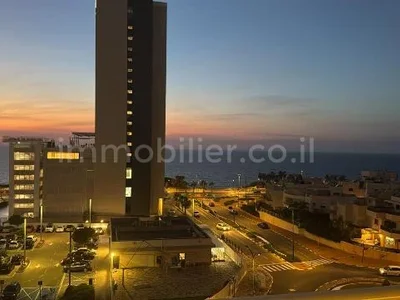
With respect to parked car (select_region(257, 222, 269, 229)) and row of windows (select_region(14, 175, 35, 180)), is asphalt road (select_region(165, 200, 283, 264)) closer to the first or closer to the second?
parked car (select_region(257, 222, 269, 229))

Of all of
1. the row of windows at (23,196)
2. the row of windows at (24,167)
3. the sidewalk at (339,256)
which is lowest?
the sidewalk at (339,256)

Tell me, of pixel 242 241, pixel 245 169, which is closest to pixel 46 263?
pixel 242 241

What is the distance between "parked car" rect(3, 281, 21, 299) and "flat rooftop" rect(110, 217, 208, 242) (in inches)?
133

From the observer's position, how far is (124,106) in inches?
1004

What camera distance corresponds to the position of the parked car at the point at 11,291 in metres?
11.2

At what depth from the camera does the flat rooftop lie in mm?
14781

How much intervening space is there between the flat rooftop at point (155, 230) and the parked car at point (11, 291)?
133 inches

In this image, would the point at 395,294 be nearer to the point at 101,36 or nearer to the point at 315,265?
the point at 315,265

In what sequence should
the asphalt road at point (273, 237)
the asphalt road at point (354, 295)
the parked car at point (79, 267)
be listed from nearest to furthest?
the asphalt road at point (354, 295) → the parked car at point (79, 267) → the asphalt road at point (273, 237)

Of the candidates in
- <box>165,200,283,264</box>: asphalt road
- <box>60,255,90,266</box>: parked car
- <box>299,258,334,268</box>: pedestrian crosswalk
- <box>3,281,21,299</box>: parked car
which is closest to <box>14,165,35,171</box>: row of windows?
<box>165,200,283,264</box>: asphalt road

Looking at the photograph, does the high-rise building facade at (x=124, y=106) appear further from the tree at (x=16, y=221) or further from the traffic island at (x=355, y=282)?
the traffic island at (x=355, y=282)

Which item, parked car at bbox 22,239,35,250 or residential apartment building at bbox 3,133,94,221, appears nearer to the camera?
parked car at bbox 22,239,35,250

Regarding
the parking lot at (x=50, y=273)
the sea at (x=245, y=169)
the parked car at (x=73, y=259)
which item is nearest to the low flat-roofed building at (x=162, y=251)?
the parking lot at (x=50, y=273)

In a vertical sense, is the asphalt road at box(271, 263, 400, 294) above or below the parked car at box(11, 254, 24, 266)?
below
